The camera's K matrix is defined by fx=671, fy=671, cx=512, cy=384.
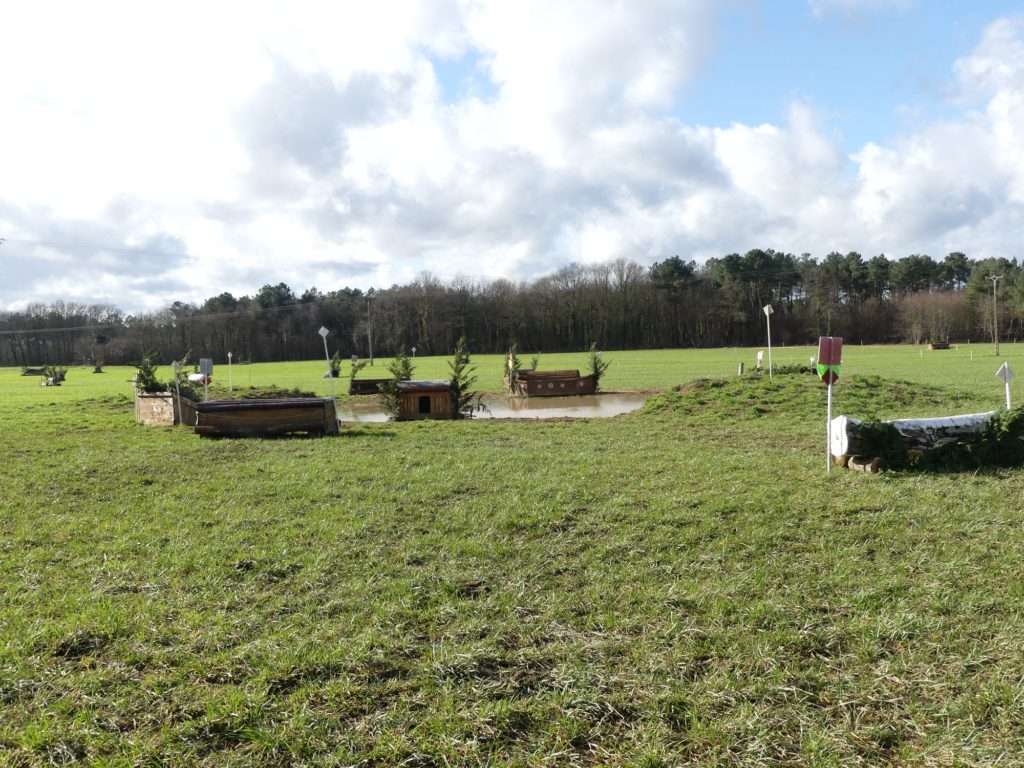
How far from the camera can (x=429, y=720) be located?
304cm

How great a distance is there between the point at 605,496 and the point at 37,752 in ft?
17.3

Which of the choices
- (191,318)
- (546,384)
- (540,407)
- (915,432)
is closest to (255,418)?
(915,432)

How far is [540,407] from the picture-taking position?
22.6 metres

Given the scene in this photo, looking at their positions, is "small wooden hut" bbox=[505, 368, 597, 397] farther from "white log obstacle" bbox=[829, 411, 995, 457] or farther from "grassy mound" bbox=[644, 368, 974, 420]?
"white log obstacle" bbox=[829, 411, 995, 457]

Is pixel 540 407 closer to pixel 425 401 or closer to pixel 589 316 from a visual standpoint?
pixel 425 401

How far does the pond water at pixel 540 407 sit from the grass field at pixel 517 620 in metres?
10.9

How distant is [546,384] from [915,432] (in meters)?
18.5

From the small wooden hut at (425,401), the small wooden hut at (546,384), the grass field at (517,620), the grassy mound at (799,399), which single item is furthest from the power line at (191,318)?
the grass field at (517,620)

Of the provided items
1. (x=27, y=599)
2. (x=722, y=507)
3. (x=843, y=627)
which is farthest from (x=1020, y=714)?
(x=27, y=599)

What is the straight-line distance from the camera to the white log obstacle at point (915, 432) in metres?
8.44

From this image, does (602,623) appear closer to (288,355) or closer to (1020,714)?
(1020,714)

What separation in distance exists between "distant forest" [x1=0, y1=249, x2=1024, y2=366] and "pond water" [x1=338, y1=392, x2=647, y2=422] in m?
66.5

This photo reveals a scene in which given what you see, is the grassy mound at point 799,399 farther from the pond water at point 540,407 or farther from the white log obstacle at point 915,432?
the white log obstacle at point 915,432

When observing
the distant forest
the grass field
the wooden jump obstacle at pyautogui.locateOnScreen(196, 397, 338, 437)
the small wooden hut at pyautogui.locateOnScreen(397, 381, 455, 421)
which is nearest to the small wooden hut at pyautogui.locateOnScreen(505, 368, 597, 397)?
the small wooden hut at pyautogui.locateOnScreen(397, 381, 455, 421)
